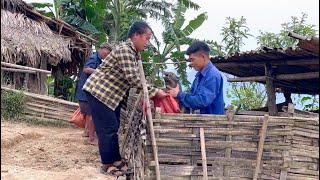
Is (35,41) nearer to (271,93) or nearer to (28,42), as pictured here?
(28,42)

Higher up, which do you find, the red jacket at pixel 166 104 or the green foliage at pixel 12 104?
the red jacket at pixel 166 104

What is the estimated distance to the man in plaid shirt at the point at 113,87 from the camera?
169 inches

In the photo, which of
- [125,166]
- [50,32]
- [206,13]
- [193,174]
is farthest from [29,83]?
[193,174]

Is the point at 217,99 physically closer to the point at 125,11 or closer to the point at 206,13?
the point at 206,13

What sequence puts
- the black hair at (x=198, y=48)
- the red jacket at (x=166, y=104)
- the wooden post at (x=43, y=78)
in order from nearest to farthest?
1. the red jacket at (x=166, y=104)
2. the black hair at (x=198, y=48)
3. the wooden post at (x=43, y=78)

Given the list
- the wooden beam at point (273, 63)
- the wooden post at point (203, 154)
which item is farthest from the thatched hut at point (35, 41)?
the wooden post at point (203, 154)

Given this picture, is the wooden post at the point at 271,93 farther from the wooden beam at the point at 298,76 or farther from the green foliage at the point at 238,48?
the green foliage at the point at 238,48

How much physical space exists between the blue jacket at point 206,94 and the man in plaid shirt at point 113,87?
0.51m

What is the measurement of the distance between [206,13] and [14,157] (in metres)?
9.62

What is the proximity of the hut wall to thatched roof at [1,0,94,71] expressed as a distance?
302 inches

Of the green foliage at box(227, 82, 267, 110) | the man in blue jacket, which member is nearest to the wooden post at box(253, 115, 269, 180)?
the man in blue jacket

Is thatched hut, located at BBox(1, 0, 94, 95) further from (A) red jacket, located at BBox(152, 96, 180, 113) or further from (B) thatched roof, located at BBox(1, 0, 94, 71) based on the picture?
(A) red jacket, located at BBox(152, 96, 180, 113)

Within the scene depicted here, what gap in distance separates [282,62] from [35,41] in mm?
7761

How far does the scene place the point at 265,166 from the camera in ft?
12.1
